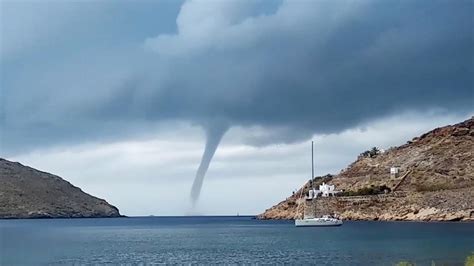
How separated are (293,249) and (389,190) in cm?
11203

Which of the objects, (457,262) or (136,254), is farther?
(136,254)

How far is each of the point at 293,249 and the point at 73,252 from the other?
98.2 ft

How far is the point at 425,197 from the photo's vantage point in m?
182

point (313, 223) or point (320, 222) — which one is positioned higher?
point (320, 222)

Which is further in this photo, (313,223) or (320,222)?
(320,222)

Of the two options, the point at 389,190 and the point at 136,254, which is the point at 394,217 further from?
the point at 136,254

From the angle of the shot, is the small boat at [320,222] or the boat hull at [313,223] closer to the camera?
the small boat at [320,222]

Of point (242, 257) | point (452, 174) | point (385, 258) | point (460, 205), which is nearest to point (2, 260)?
point (242, 257)

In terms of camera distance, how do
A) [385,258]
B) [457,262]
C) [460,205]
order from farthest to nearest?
[460,205] → [385,258] → [457,262]

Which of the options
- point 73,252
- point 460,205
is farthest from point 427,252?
point 460,205

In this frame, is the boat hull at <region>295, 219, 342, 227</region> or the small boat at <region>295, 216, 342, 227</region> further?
the boat hull at <region>295, 219, 342, 227</region>

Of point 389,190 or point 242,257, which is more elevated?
point 389,190

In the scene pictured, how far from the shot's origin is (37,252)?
9238 cm

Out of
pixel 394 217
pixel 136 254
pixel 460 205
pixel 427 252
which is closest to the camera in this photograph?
pixel 427 252
